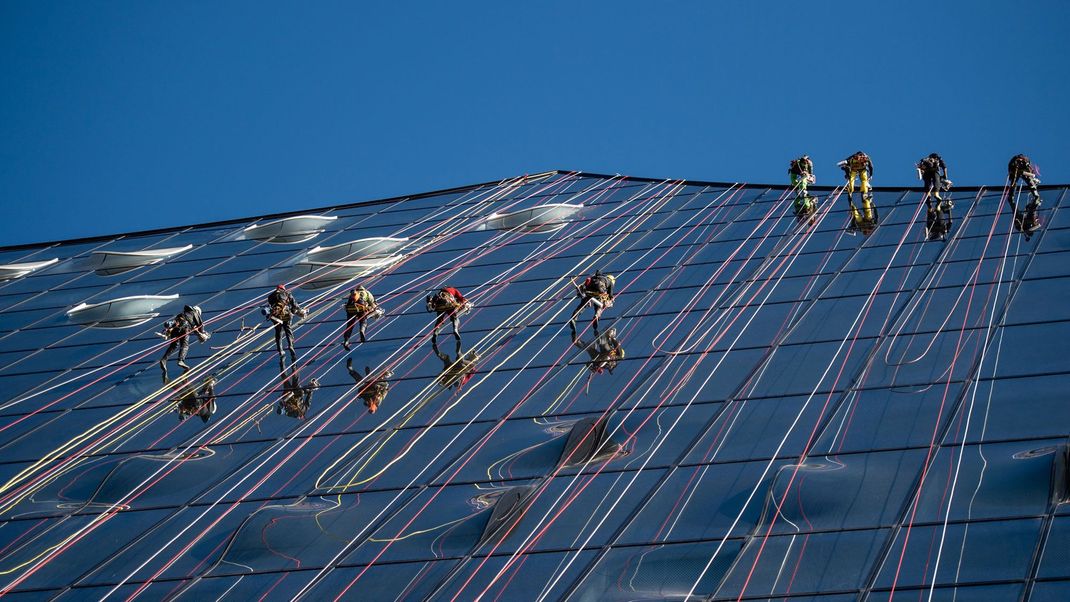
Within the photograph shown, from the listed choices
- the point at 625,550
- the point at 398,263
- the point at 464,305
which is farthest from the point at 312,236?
the point at 625,550

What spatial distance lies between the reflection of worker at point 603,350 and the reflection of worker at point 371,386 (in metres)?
3.07

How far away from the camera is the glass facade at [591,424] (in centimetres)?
1485

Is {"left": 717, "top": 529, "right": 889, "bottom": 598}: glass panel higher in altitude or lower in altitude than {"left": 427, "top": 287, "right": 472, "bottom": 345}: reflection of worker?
lower

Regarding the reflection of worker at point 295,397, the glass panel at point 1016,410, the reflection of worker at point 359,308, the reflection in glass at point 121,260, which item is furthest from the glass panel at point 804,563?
the reflection in glass at point 121,260

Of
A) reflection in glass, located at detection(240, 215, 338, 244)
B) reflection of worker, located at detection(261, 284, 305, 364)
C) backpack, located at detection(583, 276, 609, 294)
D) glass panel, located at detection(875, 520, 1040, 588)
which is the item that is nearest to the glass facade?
glass panel, located at detection(875, 520, 1040, 588)

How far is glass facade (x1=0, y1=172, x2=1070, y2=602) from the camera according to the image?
14.9m

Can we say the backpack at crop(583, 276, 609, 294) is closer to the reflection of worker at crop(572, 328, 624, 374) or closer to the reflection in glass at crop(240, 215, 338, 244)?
the reflection of worker at crop(572, 328, 624, 374)

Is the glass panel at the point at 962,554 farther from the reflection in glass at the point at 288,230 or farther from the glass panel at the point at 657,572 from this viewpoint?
the reflection in glass at the point at 288,230

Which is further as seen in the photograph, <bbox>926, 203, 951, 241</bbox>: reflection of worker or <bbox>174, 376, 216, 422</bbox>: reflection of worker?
<bbox>926, 203, 951, 241</bbox>: reflection of worker

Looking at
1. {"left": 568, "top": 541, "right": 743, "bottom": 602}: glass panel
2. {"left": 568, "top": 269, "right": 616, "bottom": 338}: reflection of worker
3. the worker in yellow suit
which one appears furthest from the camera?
the worker in yellow suit

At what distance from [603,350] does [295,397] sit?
193 inches

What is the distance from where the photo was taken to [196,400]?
22703 mm

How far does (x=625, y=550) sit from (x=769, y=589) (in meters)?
1.86

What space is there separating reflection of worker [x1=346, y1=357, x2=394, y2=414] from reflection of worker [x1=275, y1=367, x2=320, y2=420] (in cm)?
68
